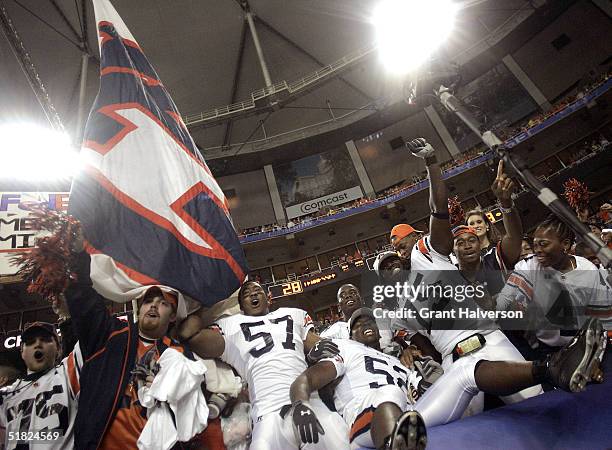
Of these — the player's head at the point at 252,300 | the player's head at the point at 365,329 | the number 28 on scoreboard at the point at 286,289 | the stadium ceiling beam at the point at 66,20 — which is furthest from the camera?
the number 28 on scoreboard at the point at 286,289

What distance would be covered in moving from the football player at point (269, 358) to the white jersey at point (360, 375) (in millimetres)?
153

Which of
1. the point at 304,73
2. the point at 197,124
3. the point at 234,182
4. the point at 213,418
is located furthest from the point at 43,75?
the point at 213,418

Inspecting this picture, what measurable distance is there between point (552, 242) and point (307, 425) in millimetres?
2302

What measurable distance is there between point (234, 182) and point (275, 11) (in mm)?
10041

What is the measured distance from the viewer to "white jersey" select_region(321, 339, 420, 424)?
9.21 feet

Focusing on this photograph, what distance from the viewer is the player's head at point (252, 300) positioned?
349 cm

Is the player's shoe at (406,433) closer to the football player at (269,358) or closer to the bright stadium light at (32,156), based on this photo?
the football player at (269,358)

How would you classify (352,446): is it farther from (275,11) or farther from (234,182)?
(234,182)

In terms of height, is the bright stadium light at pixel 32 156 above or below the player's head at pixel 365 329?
above

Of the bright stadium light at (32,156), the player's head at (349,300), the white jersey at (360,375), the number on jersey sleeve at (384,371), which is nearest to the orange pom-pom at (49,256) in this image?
the white jersey at (360,375)

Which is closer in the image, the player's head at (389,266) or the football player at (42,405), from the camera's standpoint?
the football player at (42,405)

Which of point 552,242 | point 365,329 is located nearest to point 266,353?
point 365,329

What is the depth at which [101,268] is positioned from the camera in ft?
9.50

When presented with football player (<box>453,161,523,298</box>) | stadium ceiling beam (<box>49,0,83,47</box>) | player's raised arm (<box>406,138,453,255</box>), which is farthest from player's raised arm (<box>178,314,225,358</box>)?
stadium ceiling beam (<box>49,0,83,47</box>)
